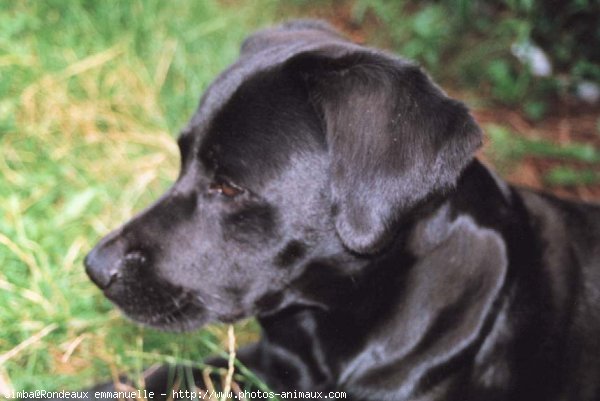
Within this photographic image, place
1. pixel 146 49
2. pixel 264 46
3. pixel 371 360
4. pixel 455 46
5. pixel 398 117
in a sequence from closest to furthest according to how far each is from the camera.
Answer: pixel 398 117, pixel 371 360, pixel 264 46, pixel 146 49, pixel 455 46

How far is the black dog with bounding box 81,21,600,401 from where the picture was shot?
69.7 inches

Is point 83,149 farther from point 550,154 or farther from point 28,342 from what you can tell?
point 550,154

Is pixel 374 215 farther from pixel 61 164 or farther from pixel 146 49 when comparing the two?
pixel 146 49

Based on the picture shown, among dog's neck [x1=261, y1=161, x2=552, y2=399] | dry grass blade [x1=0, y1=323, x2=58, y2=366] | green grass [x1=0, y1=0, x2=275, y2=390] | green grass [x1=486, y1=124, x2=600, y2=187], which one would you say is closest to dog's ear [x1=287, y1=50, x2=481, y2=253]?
dog's neck [x1=261, y1=161, x2=552, y2=399]

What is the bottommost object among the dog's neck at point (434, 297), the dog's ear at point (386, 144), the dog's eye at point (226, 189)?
the dog's neck at point (434, 297)

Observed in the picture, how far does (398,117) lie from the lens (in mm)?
1740

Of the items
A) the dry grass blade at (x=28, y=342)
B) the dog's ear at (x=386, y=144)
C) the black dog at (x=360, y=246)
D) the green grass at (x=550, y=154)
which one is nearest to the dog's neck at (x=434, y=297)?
the black dog at (x=360, y=246)

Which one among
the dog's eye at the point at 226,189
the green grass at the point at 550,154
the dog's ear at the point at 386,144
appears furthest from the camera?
the green grass at the point at 550,154

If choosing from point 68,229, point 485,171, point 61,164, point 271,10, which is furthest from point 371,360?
point 271,10

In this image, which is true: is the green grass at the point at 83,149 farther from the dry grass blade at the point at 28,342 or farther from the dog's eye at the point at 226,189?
the dog's eye at the point at 226,189

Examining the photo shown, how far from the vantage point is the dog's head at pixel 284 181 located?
1.75 meters

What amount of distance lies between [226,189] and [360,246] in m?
0.39

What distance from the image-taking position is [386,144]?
1.74m

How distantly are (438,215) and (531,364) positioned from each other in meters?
0.50
